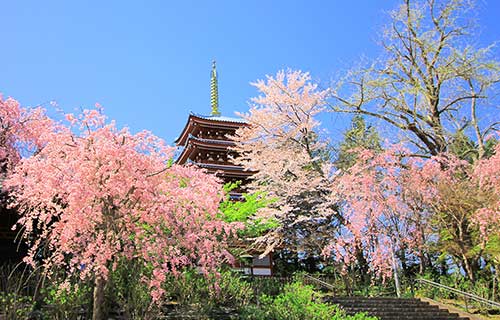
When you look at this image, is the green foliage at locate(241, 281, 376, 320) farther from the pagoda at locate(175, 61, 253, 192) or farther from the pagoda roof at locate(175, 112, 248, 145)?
the pagoda roof at locate(175, 112, 248, 145)

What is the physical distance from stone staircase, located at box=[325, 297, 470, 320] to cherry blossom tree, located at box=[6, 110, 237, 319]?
6752 mm

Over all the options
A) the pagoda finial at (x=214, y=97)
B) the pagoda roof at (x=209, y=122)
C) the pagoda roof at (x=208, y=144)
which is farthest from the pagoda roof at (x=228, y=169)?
the pagoda finial at (x=214, y=97)

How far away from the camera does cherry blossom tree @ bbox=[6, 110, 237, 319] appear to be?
345 inches

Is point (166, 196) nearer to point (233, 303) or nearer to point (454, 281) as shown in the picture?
A: point (233, 303)

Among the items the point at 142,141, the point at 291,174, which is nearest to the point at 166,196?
the point at 142,141

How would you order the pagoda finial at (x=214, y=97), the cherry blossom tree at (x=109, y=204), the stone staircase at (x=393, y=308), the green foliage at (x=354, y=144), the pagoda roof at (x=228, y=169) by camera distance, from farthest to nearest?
the pagoda finial at (x=214, y=97) → the pagoda roof at (x=228, y=169) → the green foliage at (x=354, y=144) → the stone staircase at (x=393, y=308) → the cherry blossom tree at (x=109, y=204)

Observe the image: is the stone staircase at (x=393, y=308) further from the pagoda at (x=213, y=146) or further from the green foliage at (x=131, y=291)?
the pagoda at (x=213, y=146)

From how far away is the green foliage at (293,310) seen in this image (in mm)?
11828

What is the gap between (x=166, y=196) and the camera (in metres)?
9.58

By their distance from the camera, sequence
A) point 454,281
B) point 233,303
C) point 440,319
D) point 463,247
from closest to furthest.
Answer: point 233,303, point 440,319, point 463,247, point 454,281

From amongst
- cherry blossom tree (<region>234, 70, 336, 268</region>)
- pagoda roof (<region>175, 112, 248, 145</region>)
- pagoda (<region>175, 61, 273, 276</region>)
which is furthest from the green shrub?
pagoda roof (<region>175, 112, 248, 145</region>)

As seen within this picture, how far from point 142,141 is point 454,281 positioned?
14693mm

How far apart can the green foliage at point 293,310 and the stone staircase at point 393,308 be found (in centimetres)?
108

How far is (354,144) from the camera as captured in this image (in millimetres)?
23984
